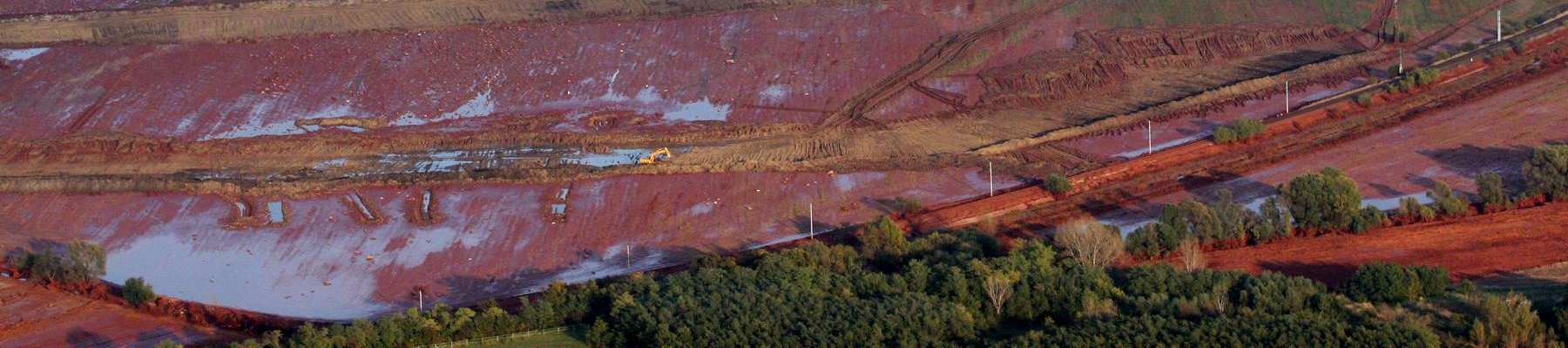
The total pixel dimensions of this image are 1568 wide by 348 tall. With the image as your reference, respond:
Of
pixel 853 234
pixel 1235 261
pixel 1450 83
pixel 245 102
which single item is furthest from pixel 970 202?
pixel 245 102

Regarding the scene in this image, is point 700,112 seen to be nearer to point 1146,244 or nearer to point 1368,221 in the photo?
point 1146,244

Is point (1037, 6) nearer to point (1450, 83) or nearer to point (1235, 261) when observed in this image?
point (1450, 83)

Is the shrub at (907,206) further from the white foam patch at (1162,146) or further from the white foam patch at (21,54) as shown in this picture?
the white foam patch at (21,54)

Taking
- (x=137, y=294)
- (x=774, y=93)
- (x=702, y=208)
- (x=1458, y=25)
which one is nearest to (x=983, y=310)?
(x=702, y=208)

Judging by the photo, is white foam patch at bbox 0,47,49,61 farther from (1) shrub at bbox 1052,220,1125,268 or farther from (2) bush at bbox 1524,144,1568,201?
(2) bush at bbox 1524,144,1568,201

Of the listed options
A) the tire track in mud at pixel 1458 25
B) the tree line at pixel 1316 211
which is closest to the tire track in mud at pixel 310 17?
the tire track in mud at pixel 1458 25
